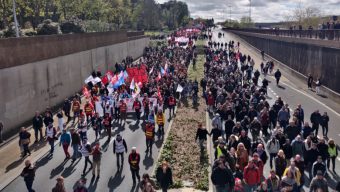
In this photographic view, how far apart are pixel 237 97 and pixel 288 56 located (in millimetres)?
29425

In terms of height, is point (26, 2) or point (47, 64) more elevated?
point (26, 2)

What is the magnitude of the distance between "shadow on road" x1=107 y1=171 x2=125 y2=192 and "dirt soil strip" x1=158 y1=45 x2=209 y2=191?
1892mm

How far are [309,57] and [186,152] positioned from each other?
83.3 ft

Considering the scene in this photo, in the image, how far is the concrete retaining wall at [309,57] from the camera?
33312 millimetres

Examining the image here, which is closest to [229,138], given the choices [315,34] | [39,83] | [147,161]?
[147,161]

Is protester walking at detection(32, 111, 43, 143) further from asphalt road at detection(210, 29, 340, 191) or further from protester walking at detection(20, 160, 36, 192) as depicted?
asphalt road at detection(210, 29, 340, 191)

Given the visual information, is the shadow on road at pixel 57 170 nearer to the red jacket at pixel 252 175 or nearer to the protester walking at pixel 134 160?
the protester walking at pixel 134 160

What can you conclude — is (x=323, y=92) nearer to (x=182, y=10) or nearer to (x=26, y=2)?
(x=26, y=2)

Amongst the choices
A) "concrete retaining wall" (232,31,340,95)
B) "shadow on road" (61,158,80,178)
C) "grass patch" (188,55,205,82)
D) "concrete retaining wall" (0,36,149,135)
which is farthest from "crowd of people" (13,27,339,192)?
"grass patch" (188,55,205,82)

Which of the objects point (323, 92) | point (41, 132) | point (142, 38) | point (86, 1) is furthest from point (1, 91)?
point (142, 38)

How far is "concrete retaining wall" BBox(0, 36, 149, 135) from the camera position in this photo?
2322 centimetres

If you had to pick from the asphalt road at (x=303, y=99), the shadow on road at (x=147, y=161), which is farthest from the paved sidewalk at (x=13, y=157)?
the asphalt road at (x=303, y=99)

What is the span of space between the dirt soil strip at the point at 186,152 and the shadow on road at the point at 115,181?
1.89 m

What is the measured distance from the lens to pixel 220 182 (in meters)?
12.2
